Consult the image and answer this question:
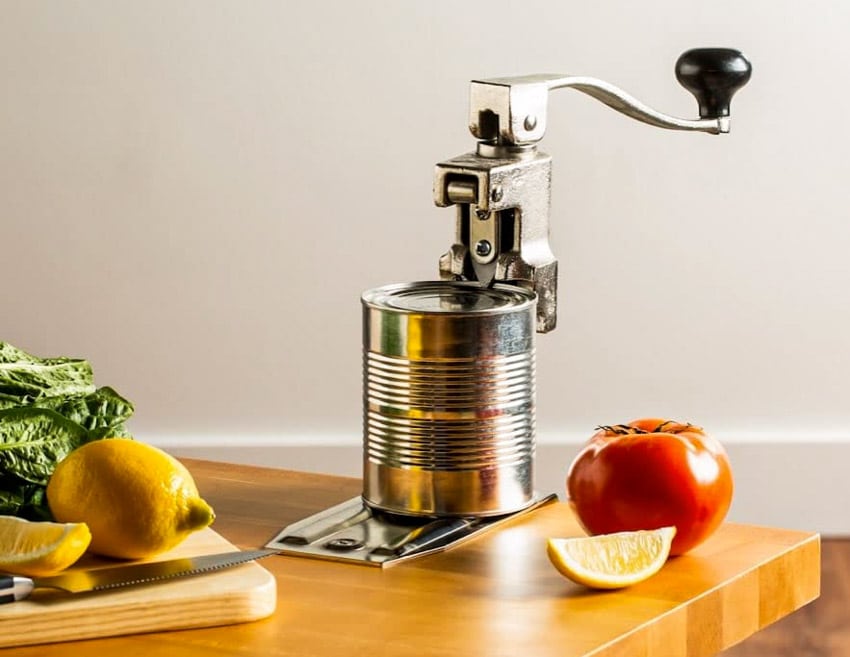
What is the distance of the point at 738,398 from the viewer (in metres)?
3.39

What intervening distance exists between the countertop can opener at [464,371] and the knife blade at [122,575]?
13cm

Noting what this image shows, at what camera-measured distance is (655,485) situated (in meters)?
1.28

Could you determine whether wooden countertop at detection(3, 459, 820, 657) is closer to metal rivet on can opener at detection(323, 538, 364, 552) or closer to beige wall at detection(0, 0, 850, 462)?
metal rivet on can opener at detection(323, 538, 364, 552)

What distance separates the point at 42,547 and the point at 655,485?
0.49 m

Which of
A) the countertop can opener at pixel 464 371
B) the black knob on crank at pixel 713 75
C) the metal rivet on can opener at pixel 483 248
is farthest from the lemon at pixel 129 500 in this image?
the black knob on crank at pixel 713 75

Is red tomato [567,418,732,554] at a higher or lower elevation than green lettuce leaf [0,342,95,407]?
lower

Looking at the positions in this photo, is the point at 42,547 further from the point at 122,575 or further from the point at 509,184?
the point at 509,184

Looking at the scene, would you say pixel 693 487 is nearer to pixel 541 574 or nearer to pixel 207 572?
pixel 541 574

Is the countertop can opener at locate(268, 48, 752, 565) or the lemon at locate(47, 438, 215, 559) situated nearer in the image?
the lemon at locate(47, 438, 215, 559)

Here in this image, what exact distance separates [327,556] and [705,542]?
12.6 inches

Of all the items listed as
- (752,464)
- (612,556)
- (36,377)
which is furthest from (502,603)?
(752,464)

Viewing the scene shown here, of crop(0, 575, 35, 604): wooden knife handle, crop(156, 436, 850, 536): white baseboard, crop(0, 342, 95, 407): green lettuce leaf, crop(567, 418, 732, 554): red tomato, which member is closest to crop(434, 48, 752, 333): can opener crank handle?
crop(567, 418, 732, 554): red tomato

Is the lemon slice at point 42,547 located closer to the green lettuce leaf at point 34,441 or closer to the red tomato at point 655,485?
the green lettuce leaf at point 34,441

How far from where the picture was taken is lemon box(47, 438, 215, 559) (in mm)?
1194
